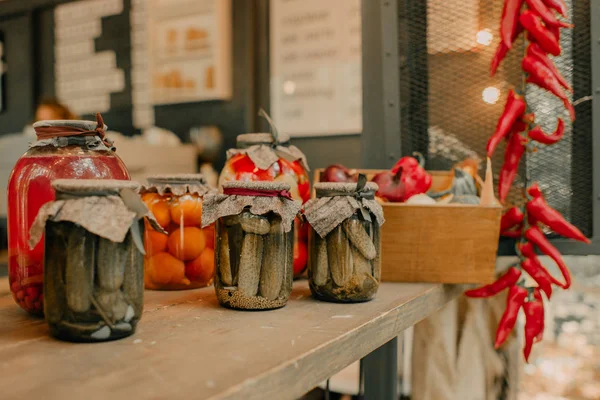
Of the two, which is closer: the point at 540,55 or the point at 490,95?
the point at 540,55

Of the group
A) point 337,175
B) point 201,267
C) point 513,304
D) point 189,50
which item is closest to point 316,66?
point 189,50

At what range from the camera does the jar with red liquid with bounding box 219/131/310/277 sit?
3.28 feet

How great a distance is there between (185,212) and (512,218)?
2.32 ft

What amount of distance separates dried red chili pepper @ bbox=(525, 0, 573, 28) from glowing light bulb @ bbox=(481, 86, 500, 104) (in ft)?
0.66

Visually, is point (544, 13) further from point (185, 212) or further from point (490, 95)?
point (185, 212)

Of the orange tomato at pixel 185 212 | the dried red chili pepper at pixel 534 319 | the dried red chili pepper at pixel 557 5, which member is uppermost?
the dried red chili pepper at pixel 557 5

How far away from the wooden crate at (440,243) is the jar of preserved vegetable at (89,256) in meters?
0.58

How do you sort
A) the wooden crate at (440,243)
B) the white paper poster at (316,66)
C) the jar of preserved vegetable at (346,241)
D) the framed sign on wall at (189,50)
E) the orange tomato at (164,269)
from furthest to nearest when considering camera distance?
1. the framed sign on wall at (189,50)
2. the white paper poster at (316,66)
3. the wooden crate at (440,243)
4. the orange tomato at (164,269)
5. the jar of preserved vegetable at (346,241)

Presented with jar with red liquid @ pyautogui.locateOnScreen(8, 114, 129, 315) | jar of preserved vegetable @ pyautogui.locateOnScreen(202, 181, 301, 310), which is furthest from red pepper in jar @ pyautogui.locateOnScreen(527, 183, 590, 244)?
jar with red liquid @ pyautogui.locateOnScreen(8, 114, 129, 315)

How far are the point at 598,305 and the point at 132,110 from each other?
2.78 metres

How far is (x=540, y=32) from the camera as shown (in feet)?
3.75

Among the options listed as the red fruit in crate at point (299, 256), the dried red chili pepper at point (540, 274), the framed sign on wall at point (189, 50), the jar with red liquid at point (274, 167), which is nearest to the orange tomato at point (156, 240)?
the jar with red liquid at point (274, 167)

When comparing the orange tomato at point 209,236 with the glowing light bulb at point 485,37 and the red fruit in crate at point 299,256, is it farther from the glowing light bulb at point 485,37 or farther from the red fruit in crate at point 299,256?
the glowing light bulb at point 485,37

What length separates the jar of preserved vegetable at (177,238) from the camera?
3.07 ft
